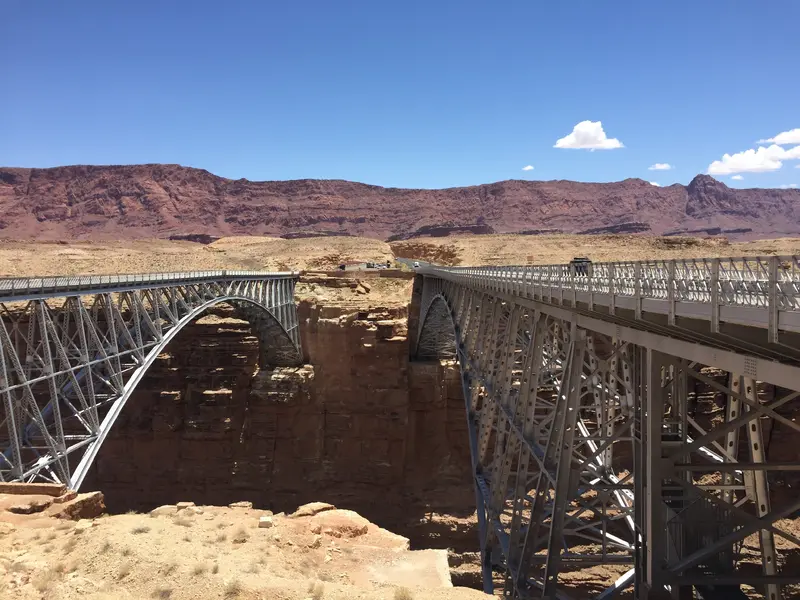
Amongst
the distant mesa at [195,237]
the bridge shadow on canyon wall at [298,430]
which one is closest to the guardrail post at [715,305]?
the bridge shadow on canyon wall at [298,430]

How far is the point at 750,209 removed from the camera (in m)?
165

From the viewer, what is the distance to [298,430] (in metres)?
38.6

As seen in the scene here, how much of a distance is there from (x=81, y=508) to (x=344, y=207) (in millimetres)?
147578

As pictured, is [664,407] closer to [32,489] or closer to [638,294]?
A: [638,294]

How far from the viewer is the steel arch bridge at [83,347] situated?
14.3 m

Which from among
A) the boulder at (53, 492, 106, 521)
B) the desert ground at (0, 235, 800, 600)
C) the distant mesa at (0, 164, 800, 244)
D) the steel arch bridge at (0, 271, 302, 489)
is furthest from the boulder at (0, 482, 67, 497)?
the distant mesa at (0, 164, 800, 244)

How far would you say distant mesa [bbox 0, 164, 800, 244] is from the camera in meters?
141

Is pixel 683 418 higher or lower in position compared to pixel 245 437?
higher

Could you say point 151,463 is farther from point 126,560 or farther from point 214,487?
point 126,560

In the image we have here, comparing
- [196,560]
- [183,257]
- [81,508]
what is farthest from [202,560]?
[183,257]

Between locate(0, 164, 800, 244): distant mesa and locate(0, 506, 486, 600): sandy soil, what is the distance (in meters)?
119

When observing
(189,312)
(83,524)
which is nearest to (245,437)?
(189,312)

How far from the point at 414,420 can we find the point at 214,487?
42.3 ft

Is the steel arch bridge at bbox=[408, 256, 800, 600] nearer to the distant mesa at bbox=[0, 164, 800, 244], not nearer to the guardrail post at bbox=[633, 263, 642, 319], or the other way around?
the guardrail post at bbox=[633, 263, 642, 319]
